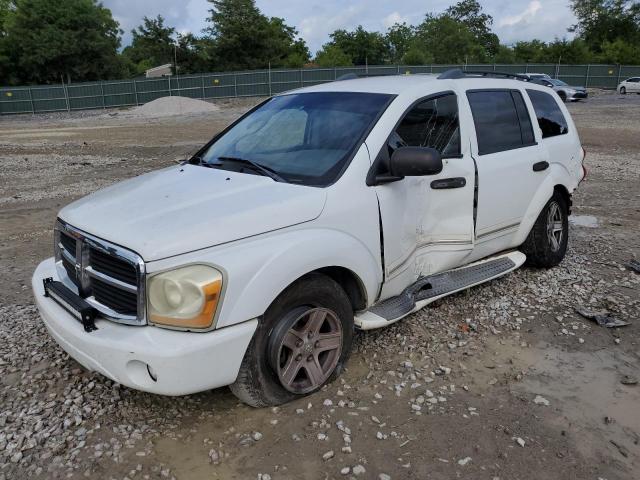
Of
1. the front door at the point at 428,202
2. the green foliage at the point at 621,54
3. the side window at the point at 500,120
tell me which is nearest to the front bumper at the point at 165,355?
the front door at the point at 428,202

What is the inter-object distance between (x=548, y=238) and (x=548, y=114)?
3.93 ft

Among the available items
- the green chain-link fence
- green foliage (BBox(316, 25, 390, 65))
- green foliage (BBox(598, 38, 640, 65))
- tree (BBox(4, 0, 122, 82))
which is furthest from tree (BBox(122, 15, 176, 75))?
green foliage (BBox(598, 38, 640, 65))

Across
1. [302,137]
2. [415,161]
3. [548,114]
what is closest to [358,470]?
[415,161]

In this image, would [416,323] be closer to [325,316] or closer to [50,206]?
[325,316]

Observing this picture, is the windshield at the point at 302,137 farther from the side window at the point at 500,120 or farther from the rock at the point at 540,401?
the rock at the point at 540,401

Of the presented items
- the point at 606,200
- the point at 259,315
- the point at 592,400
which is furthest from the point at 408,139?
the point at 606,200

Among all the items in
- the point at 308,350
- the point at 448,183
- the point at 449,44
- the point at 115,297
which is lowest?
the point at 308,350

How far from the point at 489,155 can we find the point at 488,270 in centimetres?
94

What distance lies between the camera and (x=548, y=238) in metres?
5.23

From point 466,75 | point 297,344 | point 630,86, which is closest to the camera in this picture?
point 297,344

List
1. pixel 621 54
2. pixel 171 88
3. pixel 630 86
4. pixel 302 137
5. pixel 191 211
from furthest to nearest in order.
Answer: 1. pixel 621 54
2. pixel 630 86
3. pixel 171 88
4. pixel 302 137
5. pixel 191 211

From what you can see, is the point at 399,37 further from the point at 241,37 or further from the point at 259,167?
the point at 259,167

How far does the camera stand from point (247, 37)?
5344cm

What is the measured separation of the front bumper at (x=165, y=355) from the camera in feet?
8.64
